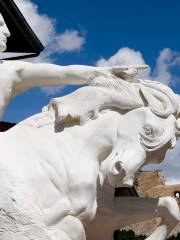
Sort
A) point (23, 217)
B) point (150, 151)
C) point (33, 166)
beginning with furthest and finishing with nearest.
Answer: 1. point (150, 151)
2. point (33, 166)
3. point (23, 217)

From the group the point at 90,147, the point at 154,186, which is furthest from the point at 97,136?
the point at 154,186

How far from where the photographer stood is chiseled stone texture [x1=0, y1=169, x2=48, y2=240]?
2.87m

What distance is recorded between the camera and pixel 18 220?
2.87 metres

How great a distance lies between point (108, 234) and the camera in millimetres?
3492

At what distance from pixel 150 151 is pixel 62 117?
0.56 m

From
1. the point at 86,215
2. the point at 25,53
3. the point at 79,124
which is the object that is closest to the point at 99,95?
the point at 79,124

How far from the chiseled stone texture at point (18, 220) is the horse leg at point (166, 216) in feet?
3.06

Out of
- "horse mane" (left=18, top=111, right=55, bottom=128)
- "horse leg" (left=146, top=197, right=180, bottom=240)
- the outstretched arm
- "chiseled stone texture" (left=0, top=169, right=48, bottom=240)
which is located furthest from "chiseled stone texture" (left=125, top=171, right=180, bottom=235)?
"chiseled stone texture" (left=0, top=169, right=48, bottom=240)

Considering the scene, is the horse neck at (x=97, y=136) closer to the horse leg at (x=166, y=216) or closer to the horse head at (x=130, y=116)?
the horse head at (x=130, y=116)

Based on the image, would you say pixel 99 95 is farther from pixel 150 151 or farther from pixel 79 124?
pixel 150 151

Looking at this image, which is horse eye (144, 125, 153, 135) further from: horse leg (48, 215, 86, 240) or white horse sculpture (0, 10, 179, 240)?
horse leg (48, 215, 86, 240)

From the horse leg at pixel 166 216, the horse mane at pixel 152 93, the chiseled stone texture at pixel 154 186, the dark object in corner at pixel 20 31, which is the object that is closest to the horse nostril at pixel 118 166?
the horse mane at pixel 152 93

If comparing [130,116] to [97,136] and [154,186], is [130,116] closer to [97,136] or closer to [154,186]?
[97,136]

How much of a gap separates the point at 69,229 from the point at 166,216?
2.66 feet
